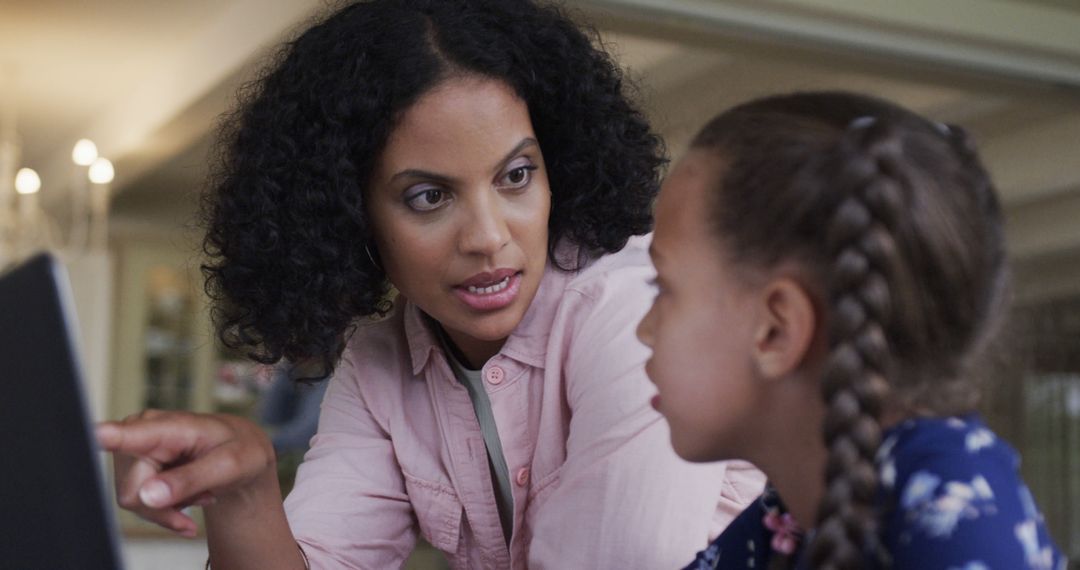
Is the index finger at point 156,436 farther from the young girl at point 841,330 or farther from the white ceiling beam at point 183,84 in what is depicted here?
the white ceiling beam at point 183,84

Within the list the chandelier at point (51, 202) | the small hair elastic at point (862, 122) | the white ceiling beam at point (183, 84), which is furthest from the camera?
the chandelier at point (51, 202)

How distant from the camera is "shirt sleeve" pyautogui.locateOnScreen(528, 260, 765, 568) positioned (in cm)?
114

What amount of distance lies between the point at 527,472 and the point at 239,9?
133 inches

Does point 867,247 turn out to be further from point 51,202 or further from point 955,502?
point 51,202

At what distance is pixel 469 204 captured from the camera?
1.27 meters

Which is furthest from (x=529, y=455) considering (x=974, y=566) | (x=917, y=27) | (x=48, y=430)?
(x=917, y=27)

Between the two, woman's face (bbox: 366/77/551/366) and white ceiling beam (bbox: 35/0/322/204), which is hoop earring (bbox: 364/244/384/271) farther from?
white ceiling beam (bbox: 35/0/322/204)

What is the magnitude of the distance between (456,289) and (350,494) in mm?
283

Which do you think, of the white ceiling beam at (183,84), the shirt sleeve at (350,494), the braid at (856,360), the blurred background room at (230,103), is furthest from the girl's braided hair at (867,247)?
the white ceiling beam at (183,84)

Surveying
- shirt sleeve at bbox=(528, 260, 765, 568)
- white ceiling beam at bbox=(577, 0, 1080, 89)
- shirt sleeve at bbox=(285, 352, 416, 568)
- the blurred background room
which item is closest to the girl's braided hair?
shirt sleeve at bbox=(528, 260, 765, 568)

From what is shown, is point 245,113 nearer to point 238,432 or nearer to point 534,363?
point 534,363

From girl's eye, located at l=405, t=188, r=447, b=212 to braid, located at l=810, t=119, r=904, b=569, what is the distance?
614mm

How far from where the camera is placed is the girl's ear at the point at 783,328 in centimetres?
82

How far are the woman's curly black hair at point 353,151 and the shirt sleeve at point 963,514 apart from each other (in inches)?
28.8
